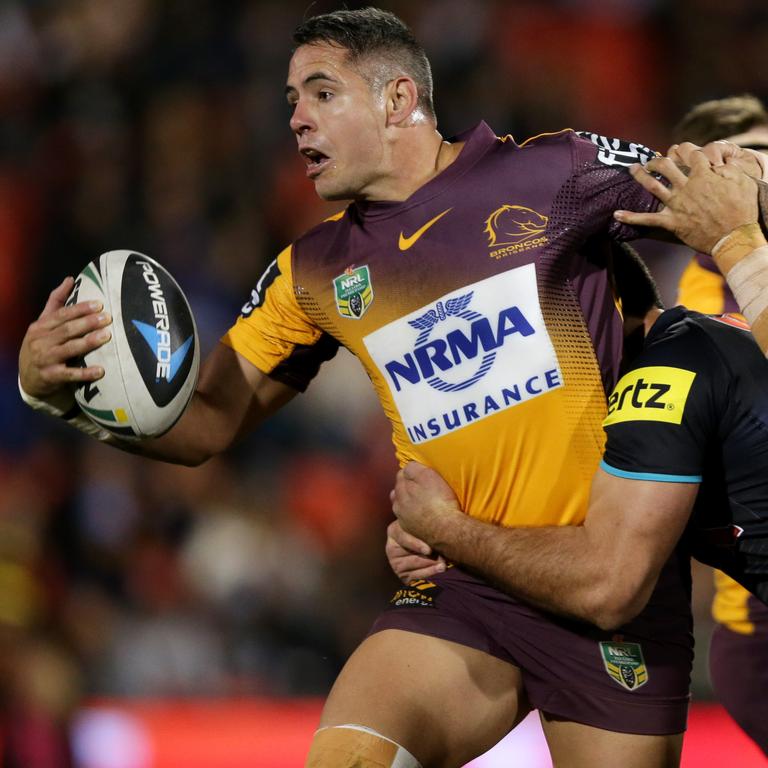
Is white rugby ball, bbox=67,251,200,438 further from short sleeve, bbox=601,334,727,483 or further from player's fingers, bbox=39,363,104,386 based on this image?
short sleeve, bbox=601,334,727,483

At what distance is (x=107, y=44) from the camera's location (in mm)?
8227

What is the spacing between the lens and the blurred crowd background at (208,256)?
6398 millimetres

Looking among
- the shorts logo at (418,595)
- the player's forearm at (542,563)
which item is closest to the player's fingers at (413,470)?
the player's forearm at (542,563)

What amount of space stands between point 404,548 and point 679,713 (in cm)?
81

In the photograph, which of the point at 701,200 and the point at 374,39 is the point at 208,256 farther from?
the point at 701,200

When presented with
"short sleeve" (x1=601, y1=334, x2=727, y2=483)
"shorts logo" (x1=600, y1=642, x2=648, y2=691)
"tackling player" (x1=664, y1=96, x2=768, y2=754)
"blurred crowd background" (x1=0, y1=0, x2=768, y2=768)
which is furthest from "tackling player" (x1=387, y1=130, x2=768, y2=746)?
"blurred crowd background" (x1=0, y1=0, x2=768, y2=768)

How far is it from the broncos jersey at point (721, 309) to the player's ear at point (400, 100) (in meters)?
1.01

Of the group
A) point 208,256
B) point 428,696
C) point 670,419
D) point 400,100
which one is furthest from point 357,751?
point 208,256

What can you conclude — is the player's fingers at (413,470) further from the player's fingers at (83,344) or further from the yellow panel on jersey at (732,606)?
the yellow panel on jersey at (732,606)

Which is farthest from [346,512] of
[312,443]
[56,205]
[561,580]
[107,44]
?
[561,580]

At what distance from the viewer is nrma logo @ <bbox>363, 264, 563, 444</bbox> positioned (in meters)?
3.18

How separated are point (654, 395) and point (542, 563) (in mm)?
482

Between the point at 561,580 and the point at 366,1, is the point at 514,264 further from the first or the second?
the point at 366,1

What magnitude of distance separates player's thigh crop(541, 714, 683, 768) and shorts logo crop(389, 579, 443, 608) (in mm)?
449
